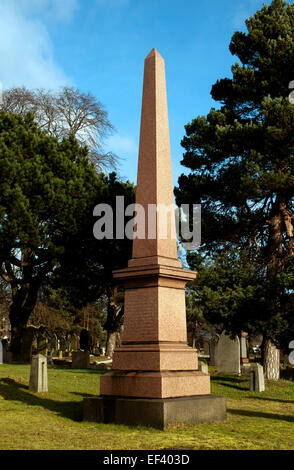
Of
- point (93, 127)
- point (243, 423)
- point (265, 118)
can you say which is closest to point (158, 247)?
point (243, 423)

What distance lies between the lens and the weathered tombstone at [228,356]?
1998 centimetres

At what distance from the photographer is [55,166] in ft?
62.5

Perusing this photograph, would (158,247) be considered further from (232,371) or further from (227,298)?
(232,371)

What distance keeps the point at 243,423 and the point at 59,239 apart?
13.9 metres

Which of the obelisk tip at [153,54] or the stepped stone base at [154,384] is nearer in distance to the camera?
the stepped stone base at [154,384]

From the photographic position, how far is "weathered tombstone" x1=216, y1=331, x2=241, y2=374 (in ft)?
65.6

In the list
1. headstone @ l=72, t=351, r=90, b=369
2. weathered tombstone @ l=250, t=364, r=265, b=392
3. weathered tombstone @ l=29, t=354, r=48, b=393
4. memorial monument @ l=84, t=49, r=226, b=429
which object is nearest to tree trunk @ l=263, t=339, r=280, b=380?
weathered tombstone @ l=250, t=364, r=265, b=392

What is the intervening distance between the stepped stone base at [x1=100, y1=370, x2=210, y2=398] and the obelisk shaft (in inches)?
77.8

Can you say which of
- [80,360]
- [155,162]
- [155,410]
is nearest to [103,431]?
[155,410]

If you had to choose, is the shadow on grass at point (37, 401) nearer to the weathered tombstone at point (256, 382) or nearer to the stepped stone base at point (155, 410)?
the stepped stone base at point (155, 410)

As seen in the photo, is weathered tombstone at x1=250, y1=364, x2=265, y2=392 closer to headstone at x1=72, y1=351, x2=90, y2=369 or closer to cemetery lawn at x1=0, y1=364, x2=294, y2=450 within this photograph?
cemetery lawn at x1=0, y1=364, x2=294, y2=450

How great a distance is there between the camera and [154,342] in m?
7.43

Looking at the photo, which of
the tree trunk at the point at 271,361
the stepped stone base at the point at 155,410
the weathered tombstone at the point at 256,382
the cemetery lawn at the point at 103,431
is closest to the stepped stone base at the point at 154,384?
the stepped stone base at the point at 155,410

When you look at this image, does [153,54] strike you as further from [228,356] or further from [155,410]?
[228,356]
